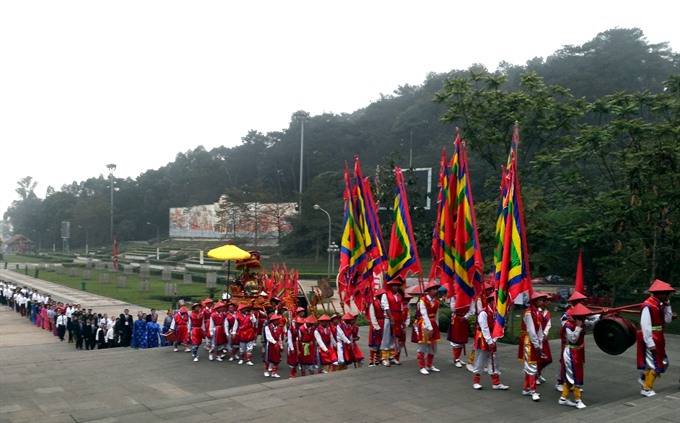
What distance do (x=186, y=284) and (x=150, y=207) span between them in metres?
57.9

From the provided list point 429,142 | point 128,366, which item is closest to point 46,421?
point 128,366

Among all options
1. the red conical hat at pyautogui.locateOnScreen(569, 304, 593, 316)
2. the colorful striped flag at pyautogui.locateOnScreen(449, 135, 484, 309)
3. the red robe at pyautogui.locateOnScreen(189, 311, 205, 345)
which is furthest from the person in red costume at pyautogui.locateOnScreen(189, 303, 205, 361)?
the red conical hat at pyautogui.locateOnScreen(569, 304, 593, 316)

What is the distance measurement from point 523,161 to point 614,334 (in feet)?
44.1

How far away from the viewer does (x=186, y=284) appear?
39.9 meters

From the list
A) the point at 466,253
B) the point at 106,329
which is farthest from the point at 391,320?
the point at 106,329

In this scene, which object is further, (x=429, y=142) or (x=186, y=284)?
(x=429, y=142)

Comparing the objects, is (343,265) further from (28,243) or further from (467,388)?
(28,243)

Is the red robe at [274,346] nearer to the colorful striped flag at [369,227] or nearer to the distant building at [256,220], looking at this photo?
the colorful striped flag at [369,227]

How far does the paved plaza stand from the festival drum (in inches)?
31.9

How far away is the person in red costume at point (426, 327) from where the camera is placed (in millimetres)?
10148

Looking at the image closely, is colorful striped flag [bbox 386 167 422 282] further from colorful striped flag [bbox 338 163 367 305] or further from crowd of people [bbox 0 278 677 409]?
colorful striped flag [bbox 338 163 367 305]

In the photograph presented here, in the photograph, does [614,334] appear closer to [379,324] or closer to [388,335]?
[388,335]

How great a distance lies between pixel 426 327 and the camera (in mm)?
10086

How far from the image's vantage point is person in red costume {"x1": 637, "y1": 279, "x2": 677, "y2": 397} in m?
8.38
